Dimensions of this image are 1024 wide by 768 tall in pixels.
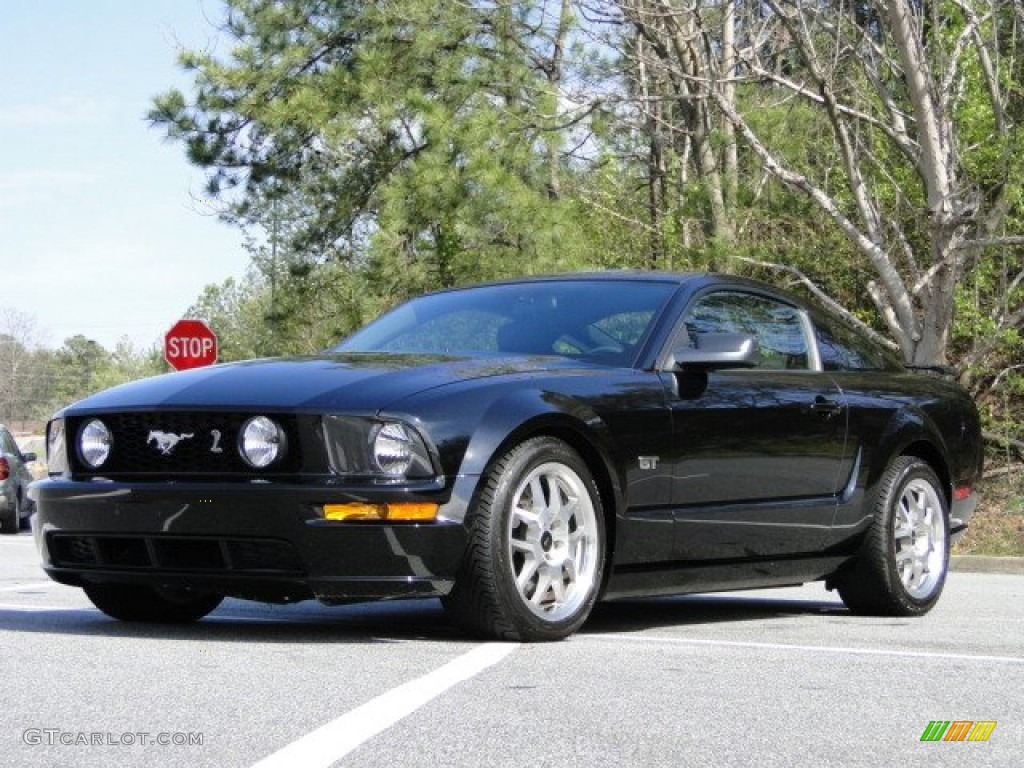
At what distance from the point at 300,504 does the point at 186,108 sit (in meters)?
22.2

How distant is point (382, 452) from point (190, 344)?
19.8 metres

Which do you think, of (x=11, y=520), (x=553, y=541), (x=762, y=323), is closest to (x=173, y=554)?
(x=553, y=541)

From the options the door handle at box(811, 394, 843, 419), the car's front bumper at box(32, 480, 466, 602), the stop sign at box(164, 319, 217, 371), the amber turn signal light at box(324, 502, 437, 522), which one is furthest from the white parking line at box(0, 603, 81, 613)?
the stop sign at box(164, 319, 217, 371)

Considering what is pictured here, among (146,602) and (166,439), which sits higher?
(166,439)

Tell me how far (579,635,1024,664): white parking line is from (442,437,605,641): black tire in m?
0.27

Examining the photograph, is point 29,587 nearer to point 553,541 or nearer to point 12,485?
point 553,541

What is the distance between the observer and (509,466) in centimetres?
616

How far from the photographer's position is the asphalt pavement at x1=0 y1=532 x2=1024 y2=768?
4.25m

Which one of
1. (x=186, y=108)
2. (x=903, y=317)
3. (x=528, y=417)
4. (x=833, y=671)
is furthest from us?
(x=186, y=108)

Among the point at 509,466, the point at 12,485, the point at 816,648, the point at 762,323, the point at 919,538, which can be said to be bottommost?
the point at 12,485

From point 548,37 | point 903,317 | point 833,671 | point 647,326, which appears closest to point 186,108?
point 548,37

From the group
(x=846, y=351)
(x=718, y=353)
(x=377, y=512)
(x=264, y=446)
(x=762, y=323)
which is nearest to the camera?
(x=377, y=512)

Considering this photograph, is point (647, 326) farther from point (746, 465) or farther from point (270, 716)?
point (270, 716)

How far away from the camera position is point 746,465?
7.23 meters
